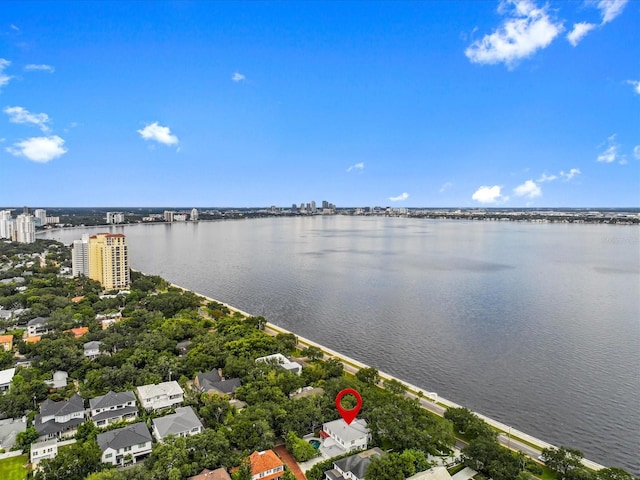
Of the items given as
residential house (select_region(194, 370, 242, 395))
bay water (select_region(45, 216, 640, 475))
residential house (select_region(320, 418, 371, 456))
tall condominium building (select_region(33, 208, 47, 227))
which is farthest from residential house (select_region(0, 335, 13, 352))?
tall condominium building (select_region(33, 208, 47, 227))

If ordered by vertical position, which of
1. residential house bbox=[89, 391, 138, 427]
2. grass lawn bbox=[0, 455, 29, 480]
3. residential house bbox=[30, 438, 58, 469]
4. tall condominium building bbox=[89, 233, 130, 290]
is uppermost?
tall condominium building bbox=[89, 233, 130, 290]

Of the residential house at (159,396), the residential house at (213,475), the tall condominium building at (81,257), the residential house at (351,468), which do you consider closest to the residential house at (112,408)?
the residential house at (159,396)

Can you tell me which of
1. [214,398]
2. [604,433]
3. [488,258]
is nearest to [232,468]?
[214,398]

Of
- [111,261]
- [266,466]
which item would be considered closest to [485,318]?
[266,466]

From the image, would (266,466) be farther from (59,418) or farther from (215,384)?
(59,418)

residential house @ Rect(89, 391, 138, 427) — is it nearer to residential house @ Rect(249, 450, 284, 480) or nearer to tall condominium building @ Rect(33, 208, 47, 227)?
residential house @ Rect(249, 450, 284, 480)

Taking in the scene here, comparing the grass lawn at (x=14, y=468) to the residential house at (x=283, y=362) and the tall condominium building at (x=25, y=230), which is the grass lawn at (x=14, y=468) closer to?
the residential house at (x=283, y=362)

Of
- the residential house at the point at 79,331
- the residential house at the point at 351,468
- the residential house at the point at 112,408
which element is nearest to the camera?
the residential house at the point at 351,468
